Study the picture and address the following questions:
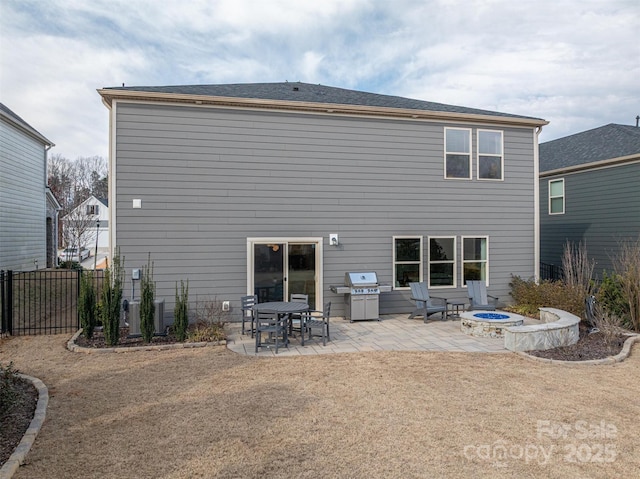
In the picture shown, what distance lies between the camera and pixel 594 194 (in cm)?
1381

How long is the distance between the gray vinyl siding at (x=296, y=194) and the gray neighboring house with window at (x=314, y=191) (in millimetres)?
29

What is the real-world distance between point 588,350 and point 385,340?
3.43 meters

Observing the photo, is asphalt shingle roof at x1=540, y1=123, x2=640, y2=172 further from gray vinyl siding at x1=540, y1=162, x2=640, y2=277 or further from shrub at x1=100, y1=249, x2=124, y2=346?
shrub at x1=100, y1=249, x2=124, y2=346

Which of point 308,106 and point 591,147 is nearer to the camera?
point 308,106

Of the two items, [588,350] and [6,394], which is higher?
[6,394]

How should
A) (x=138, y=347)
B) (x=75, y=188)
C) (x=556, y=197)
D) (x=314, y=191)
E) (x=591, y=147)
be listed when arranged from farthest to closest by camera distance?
(x=75, y=188) < (x=556, y=197) < (x=591, y=147) < (x=314, y=191) < (x=138, y=347)

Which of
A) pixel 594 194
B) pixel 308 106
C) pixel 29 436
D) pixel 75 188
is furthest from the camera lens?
pixel 75 188

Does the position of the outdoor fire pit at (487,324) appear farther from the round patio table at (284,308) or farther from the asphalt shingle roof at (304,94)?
the asphalt shingle roof at (304,94)

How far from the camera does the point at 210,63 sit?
13820 mm

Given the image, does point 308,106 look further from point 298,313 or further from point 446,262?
point 446,262

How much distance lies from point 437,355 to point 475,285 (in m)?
4.17

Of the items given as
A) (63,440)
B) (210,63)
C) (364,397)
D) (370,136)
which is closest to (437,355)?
(364,397)

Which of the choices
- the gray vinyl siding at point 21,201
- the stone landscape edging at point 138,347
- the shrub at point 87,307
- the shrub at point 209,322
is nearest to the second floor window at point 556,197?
the shrub at point 209,322

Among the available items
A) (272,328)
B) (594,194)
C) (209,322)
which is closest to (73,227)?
(209,322)
